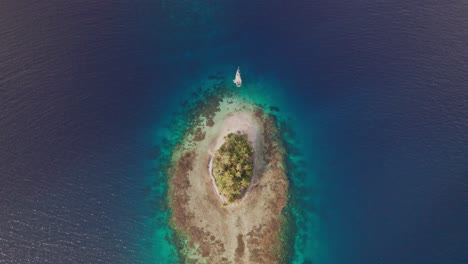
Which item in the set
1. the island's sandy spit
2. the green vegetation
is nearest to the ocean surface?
the island's sandy spit

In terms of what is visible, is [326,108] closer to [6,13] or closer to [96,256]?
[96,256]

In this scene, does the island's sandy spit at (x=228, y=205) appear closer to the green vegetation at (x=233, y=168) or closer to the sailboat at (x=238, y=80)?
the green vegetation at (x=233, y=168)

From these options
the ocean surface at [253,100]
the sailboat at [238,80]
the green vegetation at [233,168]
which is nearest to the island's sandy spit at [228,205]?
the green vegetation at [233,168]

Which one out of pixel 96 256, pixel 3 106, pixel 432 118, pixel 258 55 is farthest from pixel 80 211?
pixel 432 118

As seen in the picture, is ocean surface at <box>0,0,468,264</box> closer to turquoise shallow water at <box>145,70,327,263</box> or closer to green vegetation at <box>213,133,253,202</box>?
turquoise shallow water at <box>145,70,327,263</box>

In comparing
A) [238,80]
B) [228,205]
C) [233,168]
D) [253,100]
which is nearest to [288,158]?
[233,168]

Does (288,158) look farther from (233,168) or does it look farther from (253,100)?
(253,100)
